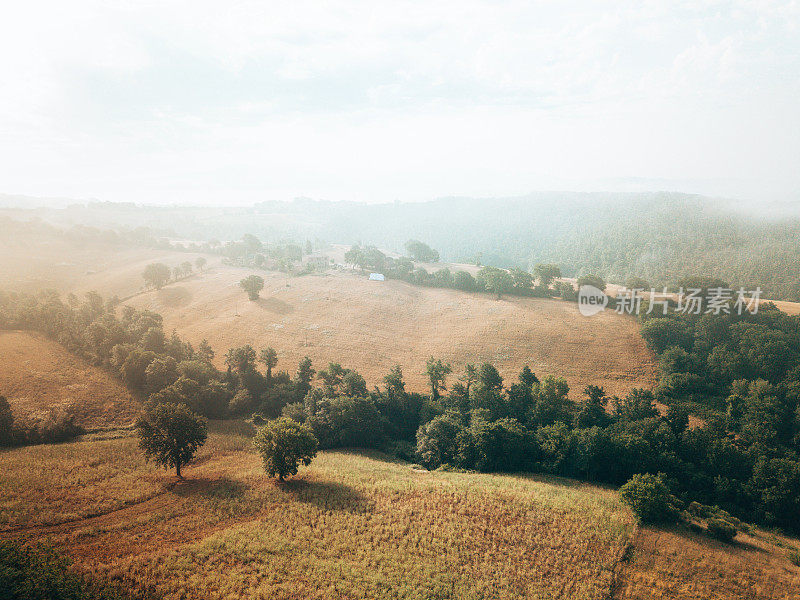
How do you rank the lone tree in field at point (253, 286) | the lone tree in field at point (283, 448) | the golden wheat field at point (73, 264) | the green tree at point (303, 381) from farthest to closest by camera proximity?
the golden wheat field at point (73, 264), the lone tree in field at point (253, 286), the green tree at point (303, 381), the lone tree in field at point (283, 448)

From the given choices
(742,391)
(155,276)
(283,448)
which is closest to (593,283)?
(742,391)

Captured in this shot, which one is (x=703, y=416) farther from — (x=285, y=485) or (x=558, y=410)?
(x=285, y=485)

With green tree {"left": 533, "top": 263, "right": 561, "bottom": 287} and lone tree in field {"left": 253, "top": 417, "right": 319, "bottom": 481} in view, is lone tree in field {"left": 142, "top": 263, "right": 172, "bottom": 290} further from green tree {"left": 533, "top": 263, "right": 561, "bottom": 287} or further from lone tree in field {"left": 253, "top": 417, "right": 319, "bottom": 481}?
green tree {"left": 533, "top": 263, "right": 561, "bottom": 287}

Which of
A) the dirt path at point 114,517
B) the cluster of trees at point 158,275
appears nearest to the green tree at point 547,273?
the dirt path at point 114,517

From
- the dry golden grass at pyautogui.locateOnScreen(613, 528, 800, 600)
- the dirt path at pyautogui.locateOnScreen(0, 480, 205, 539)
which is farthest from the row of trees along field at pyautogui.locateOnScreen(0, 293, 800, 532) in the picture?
the dirt path at pyautogui.locateOnScreen(0, 480, 205, 539)

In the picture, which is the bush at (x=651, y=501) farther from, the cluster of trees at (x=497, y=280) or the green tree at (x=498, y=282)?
the cluster of trees at (x=497, y=280)

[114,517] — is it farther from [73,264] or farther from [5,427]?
[73,264]

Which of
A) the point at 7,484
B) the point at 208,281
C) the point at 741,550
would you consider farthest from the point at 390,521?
the point at 208,281
